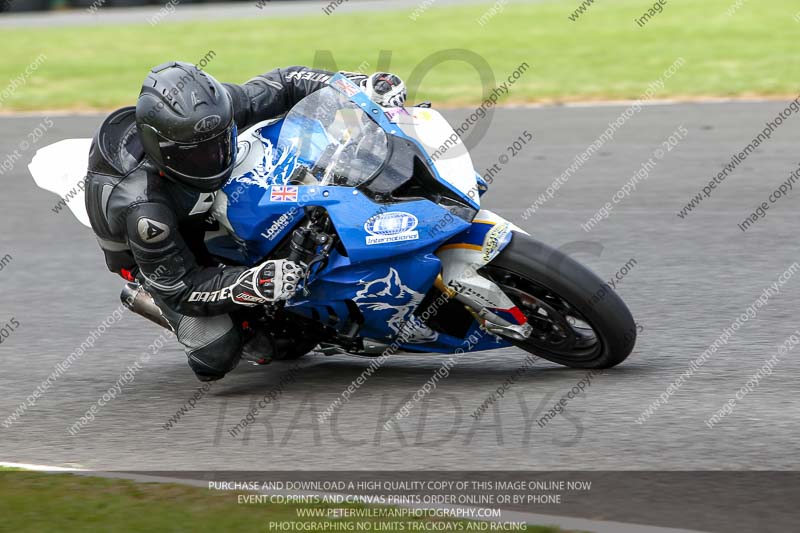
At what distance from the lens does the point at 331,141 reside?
17.4 ft

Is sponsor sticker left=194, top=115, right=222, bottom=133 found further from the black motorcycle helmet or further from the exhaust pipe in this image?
the exhaust pipe

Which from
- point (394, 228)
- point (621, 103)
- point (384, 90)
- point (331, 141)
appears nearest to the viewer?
point (394, 228)

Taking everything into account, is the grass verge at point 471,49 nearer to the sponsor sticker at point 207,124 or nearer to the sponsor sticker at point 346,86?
the sponsor sticker at point 346,86

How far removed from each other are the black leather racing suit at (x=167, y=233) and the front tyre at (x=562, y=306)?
1.21m

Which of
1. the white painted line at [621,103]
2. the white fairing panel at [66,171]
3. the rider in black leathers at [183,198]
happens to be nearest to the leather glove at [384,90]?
the rider in black leathers at [183,198]

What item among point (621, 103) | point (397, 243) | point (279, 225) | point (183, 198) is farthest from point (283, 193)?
point (621, 103)

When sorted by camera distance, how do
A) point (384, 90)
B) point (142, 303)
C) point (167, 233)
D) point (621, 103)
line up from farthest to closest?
point (621, 103), point (142, 303), point (384, 90), point (167, 233)

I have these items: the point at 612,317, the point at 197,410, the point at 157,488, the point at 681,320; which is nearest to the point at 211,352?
the point at 197,410

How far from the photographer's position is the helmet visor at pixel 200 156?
5.02 meters

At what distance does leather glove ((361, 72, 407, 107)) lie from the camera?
5.48m

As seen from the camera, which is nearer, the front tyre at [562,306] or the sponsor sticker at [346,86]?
the front tyre at [562,306]

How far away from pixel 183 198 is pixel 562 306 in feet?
5.75

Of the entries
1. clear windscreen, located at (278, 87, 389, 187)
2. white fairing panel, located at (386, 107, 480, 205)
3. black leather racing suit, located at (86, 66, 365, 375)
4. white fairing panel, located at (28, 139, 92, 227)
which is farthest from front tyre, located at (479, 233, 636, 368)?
white fairing panel, located at (28, 139, 92, 227)

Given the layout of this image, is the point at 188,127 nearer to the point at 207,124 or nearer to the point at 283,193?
the point at 207,124
